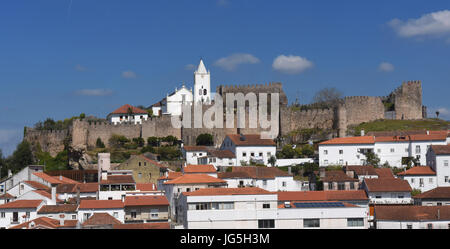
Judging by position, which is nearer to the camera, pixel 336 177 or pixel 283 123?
pixel 336 177

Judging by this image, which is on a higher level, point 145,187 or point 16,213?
point 145,187

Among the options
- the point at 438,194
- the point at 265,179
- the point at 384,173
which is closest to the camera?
the point at 438,194

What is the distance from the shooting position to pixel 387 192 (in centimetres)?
3947

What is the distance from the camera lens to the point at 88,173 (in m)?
53.7

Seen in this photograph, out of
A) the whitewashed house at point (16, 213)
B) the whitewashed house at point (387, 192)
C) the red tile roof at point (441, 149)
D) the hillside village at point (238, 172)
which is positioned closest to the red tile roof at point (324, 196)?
the hillside village at point (238, 172)

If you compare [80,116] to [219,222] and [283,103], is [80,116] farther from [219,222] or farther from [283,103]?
[219,222]

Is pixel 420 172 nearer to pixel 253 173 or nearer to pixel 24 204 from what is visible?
pixel 253 173

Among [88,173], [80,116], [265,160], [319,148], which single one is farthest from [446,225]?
[80,116]

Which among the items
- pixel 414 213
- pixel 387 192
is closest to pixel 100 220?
pixel 414 213

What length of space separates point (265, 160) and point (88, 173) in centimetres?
1517

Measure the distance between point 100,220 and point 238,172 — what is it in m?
17.2

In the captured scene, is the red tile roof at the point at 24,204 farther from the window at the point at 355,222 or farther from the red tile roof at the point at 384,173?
the red tile roof at the point at 384,173

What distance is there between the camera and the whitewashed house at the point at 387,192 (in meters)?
39.2

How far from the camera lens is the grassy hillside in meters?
61.4
